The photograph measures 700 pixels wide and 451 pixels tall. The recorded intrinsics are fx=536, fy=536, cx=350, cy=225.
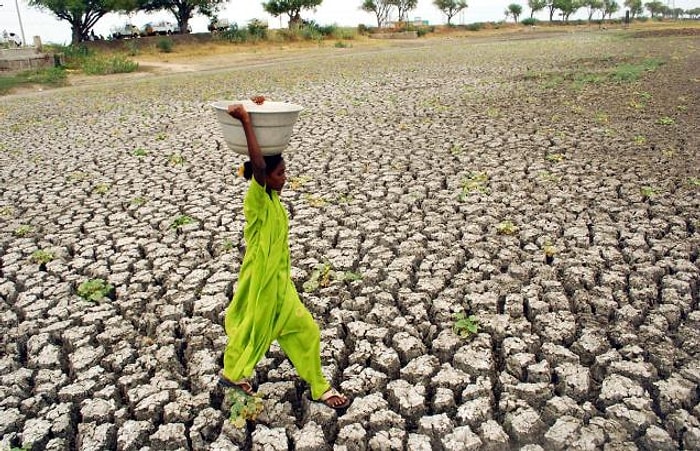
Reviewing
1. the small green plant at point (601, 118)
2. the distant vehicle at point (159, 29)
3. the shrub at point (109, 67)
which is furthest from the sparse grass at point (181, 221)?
the distant vehicle at point (159, 29)

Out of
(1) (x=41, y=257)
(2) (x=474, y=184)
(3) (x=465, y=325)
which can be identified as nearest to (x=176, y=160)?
(1) (x=41, y=257)

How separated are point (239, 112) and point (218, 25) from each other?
38949 mm

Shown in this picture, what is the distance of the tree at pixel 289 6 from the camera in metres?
40.4

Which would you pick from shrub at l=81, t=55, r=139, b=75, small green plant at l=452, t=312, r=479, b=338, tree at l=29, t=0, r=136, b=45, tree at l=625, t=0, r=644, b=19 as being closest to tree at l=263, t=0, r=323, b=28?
tree at l=29, t=0, r=136, b=45

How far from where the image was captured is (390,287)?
3559 mm

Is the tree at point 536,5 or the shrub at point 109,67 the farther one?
the tree at point 536,5

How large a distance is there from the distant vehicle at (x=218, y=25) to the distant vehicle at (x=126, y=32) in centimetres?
491

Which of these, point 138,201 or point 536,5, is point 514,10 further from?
point 138,201

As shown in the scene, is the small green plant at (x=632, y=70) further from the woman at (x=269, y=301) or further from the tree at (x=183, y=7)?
the tree at (x=183, y=7)

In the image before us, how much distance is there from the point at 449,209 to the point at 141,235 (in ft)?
8.83

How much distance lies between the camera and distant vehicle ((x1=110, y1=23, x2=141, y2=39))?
35094 mm

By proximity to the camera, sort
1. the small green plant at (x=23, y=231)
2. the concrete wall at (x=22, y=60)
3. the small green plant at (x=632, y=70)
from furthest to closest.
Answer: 1. the concrete wall at (x=22, y=60)
2. the small green plant at (x=632, y=70)
3. the small green plant at (x=23, y=231)

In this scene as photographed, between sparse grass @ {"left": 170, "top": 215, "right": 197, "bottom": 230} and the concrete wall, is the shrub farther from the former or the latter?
sparse grass @ {"left": 170, "top": 215, "right": 197, "bottom": 230}

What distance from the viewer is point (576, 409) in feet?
8.01
